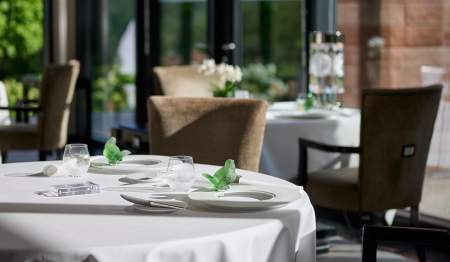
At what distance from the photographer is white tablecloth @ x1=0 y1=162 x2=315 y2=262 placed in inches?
73.2

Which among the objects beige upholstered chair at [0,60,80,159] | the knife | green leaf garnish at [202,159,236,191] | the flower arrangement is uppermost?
the flower arrangement

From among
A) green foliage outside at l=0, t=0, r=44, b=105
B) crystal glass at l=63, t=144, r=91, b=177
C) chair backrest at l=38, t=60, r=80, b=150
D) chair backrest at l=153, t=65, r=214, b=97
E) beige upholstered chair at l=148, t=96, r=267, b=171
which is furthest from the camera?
green foliage outside at l=0, t=0, r=44, b=105

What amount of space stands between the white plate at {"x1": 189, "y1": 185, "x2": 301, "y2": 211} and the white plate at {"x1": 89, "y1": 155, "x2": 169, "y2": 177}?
386mm

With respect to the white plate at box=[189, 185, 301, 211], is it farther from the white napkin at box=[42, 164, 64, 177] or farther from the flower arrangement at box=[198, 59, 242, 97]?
the flower arrangement at box=[198, 59, 242, 97]

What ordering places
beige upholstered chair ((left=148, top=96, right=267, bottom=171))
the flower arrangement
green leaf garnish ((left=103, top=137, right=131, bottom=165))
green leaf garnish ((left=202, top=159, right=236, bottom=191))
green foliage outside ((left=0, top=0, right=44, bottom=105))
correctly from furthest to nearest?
green foliage outside ((left=0, top=0, right=44, bottom=105))
the flower arrangement
beige upholstered chair ((left=148, top=96, right=267, bottom=171))
green leaf garnish ((left=103, top=137, right=131, bottom=165))
green leaf garnish ((left=202, top=159, right=236, bottom=191))

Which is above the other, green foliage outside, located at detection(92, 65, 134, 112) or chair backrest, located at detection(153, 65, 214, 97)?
chair backrest, located at detection(153, 65, 214, 97)

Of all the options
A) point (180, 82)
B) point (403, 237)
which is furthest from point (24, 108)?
point (403, 237)

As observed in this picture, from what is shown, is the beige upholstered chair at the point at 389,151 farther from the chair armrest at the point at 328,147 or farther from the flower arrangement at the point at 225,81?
the flower arrangement at the point at 225,81

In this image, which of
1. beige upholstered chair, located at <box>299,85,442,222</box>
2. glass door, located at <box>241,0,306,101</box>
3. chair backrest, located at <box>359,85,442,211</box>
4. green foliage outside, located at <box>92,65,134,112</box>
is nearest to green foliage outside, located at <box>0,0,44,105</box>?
green foliage outside, located at <box>92,65,134,112</box>

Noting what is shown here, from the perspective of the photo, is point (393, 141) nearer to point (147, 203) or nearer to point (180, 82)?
point (180, 82)

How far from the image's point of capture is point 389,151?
4.12 metres

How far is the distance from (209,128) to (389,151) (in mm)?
968

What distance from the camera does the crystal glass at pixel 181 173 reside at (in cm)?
242

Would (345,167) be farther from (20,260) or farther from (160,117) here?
(20,260)
